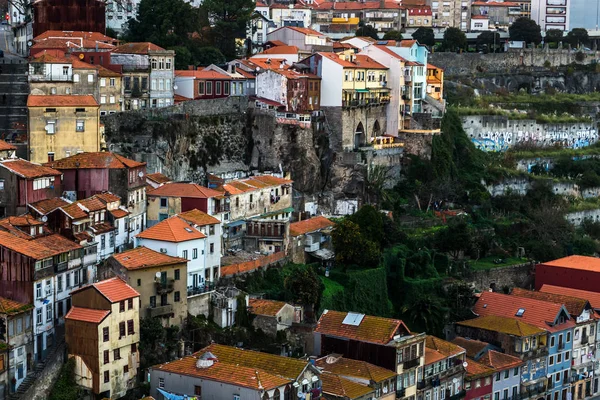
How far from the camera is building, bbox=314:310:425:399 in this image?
5438cm

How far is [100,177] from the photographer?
57.8 m

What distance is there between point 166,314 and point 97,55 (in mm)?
23196

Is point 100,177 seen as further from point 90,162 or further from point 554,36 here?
point 554,36

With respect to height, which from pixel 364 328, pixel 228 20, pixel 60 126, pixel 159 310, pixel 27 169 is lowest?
pixel 364 328

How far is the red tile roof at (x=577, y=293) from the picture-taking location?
68662mm

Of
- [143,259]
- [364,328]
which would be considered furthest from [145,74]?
[364,328]

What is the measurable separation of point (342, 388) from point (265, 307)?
22.4 ft

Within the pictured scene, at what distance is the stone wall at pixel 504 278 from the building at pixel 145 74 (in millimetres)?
20471

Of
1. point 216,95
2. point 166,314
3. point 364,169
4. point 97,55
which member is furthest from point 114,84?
point 166,314

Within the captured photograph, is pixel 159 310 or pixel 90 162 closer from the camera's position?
pixel 159 310

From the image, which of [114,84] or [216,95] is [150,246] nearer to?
[114,84]

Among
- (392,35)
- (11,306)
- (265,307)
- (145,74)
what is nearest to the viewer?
(11,306)

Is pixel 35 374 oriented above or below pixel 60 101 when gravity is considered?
below

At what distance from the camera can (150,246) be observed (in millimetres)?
55094
